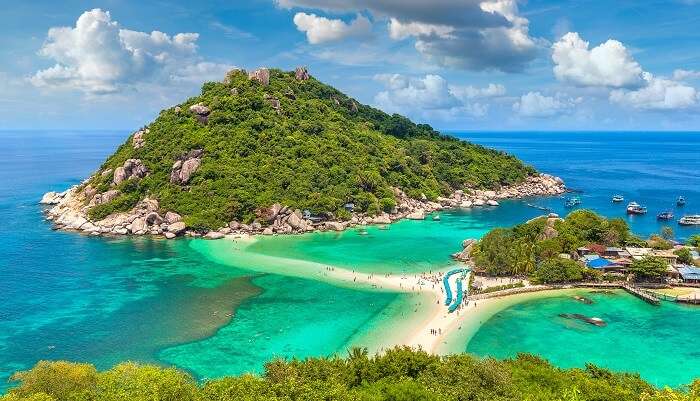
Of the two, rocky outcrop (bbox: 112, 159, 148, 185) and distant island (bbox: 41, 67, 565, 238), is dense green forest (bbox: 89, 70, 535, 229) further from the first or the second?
rocky outcrop (bbox: 112, 159, 148, 185)

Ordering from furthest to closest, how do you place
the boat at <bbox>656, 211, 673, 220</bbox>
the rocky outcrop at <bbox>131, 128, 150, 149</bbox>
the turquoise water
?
the rocky outcrop at <bbox>131, 128, 150, 149</bbox>, the boat at <bbox>656, 211, 673, 220</bbox>, the turquoise water

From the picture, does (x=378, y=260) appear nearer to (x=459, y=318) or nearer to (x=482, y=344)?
(x=459, y=318)

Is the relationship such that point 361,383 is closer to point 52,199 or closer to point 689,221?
point 689,221

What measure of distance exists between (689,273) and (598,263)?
9.10 meters

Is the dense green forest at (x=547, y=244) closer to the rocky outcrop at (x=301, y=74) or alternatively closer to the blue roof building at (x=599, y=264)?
the blue roof building at (x=599, y=264)

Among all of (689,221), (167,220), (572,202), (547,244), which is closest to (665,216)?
(689,221)

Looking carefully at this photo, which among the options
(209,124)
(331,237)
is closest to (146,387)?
(331,237)

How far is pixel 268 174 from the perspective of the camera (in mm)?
88750

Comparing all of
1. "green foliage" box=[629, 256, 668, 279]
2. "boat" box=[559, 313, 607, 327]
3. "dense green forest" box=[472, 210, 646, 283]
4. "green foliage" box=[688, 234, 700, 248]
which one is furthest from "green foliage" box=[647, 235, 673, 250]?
"boat" box=[559, 313, 607, 327]

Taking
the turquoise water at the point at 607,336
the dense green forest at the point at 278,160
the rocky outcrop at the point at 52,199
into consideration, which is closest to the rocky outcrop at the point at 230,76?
the dense green forest at the point at 278,160

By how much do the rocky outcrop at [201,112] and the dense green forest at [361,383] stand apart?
257 ft

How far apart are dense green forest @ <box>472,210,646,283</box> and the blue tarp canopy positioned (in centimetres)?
176

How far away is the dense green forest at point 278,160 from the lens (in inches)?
3270

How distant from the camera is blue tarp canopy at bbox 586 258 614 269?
177 feet
